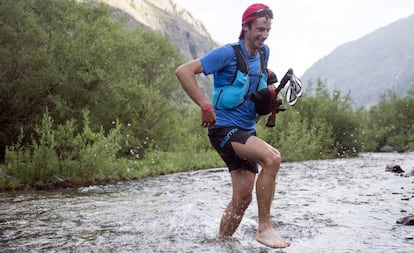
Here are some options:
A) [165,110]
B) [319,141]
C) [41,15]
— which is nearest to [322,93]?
[319,141]

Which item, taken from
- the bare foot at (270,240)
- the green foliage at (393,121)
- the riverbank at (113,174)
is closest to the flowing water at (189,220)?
the bare foot at (270,240)

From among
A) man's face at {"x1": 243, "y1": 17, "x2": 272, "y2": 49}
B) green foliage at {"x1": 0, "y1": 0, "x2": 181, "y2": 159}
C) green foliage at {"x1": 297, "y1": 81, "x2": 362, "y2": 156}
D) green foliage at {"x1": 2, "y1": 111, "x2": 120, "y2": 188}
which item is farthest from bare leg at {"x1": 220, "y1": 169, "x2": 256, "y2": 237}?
green foliage at {"x1": 297, "y1": 81, "x2": 362, "y2": 156}

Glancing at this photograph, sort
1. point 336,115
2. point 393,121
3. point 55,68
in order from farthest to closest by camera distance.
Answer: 1. point 393,121
2. point 336,115
3. point 55,68

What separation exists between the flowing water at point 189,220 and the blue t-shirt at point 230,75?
146cm

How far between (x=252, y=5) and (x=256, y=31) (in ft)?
1.03

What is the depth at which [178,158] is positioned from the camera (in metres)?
21.7

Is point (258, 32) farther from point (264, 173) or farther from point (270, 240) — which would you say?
point (270, 240)

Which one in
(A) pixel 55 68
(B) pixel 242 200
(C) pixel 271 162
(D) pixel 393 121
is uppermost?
(A) pixel 55 68

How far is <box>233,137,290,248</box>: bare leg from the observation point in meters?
5.14

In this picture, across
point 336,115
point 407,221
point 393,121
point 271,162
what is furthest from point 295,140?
point 393,121

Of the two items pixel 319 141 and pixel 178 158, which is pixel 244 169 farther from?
pixel 319 141

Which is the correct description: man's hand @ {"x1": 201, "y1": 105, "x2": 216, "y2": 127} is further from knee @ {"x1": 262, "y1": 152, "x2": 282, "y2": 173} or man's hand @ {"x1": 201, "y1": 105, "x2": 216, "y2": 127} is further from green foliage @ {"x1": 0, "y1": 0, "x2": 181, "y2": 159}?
green foliage @ {"x1": 0, "y1": 0, "x2": 181, "y2": 159}

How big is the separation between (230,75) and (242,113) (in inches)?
18.5

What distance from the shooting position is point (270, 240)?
5195 millimetres
